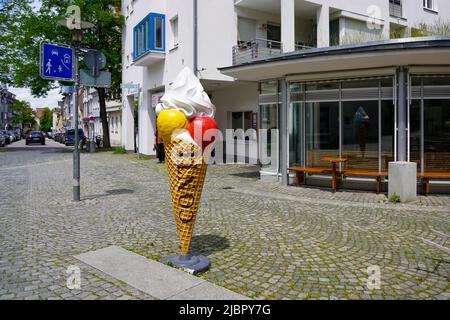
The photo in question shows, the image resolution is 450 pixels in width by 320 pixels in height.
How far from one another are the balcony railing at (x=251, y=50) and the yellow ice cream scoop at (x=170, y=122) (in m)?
13.4

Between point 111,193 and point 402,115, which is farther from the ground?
point 402,115

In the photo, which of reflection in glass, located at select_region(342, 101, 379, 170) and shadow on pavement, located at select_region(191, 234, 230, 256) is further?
reflection in glass, located at select_region(342, 101, 379, 170)

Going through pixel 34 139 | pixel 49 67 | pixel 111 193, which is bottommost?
pixel 111 193

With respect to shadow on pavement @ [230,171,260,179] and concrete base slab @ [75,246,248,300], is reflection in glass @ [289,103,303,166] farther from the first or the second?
concrete base slab @ [75,246,248,300]

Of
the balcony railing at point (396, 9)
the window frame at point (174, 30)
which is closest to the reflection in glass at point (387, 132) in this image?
the window frame at point (174, 30)

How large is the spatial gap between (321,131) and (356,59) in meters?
2.84

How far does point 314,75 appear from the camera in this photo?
36.4 ft

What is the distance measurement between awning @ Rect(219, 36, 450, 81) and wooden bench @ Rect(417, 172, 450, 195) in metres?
2.76

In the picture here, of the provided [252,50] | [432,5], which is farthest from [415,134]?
[432,5]

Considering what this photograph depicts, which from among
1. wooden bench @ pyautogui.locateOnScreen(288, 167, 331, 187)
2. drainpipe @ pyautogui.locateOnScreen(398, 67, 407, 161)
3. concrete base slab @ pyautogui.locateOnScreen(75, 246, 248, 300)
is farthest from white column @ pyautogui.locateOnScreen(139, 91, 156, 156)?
concrete base slab @ pyautogui.locateOnScreen(75, 246, 248, 300)

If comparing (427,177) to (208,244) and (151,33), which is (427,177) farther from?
(151,33)

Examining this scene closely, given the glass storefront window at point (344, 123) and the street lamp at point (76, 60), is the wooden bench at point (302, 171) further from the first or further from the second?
the street lamp at point (76, 60)

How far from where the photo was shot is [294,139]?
475 inches

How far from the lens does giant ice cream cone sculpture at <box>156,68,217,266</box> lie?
4.36 meters
